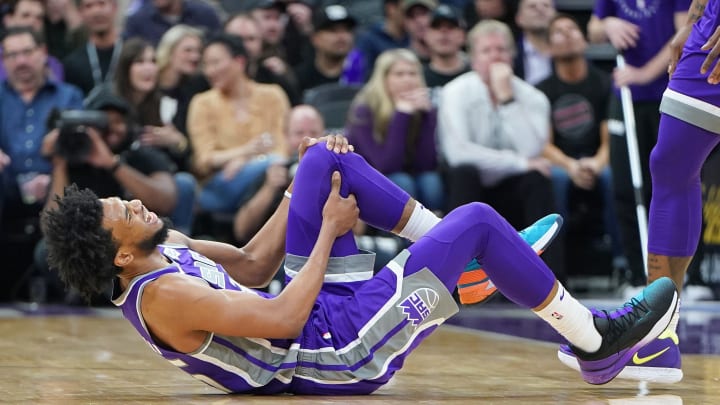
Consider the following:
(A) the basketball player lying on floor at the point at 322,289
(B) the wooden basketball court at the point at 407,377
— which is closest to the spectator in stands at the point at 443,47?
(B) the wooden basketball court at the point at 407,377

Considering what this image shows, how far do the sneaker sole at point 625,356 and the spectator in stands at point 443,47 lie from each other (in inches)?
174

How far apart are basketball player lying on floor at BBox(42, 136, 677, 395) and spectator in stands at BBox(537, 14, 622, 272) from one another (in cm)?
408

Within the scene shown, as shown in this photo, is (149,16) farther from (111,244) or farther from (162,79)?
(111,244)

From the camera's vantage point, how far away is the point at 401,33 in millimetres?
8922

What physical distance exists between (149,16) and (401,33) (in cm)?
180

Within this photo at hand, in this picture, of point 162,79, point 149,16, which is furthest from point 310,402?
point 149,16

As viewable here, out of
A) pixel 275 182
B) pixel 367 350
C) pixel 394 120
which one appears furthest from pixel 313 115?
pixel 367 350

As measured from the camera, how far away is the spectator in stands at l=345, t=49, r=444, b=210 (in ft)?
24.2

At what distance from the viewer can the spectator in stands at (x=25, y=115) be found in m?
7.29

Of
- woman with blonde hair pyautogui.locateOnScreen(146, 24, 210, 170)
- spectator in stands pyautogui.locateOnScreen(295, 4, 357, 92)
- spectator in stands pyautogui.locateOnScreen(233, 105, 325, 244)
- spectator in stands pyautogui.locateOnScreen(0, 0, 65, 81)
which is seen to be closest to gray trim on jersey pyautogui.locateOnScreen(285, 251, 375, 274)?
spectator in stands pyautogui.locateOnScreen(233, 105, 325, 244)

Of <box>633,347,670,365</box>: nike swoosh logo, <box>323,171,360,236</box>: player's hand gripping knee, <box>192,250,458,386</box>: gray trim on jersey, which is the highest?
<box>323,171,360,236</box>: player's hand gripping knee

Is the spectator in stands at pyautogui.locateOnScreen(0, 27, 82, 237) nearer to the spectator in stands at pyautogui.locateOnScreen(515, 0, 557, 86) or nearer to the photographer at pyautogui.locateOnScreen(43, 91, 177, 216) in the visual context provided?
the photographer at pyautogui.locateOnScreen(43, 91, 177, 216)

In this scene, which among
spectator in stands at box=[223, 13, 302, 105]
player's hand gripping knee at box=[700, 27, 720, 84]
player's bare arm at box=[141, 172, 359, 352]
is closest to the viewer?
player's bare arm at box=[141, 172, 359, 352]

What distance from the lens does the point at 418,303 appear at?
3.55 m
